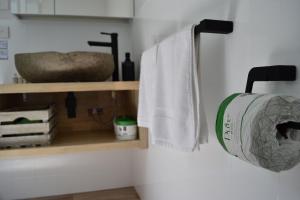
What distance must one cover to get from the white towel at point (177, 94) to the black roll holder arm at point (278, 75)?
0.14 meters

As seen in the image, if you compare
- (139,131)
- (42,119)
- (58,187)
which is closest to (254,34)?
(139,131)

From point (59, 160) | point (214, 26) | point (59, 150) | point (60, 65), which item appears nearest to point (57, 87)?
point (60, 65)

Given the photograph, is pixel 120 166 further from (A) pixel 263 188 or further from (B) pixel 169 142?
(A) pixel 263 188

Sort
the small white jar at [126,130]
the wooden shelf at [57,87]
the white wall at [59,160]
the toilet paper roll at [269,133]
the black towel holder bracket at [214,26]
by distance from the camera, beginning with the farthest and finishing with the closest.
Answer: the white wall at [59,160], the small white jar at [126,130], the wooden shelf at [57,87], the black towel holder bracket at [214,26], the toilet paper roll at [269,133]

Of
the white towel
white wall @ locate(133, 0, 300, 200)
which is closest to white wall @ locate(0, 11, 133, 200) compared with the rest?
white wall @ locate(133, 0, 300, 200)

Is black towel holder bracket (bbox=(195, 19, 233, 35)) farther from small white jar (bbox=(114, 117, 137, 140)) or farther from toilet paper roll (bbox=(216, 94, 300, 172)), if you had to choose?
small white jar (bbox=(114, 117, 137, 140))

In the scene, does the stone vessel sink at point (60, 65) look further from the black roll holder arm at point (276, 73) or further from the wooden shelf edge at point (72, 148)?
the black roll holder arm at point (276, 73)

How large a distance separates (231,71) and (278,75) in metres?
0.16

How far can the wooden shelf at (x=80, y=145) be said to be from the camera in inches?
39.1

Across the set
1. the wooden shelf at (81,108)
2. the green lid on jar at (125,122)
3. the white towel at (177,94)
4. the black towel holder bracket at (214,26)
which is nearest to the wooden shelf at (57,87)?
the wooden shelf at (81,108)

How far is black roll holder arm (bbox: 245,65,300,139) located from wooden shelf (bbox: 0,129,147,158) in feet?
2.51

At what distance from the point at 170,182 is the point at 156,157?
0.53ft

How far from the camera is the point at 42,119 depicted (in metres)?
1.04

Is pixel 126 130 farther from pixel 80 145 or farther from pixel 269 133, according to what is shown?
pixel 269 133
